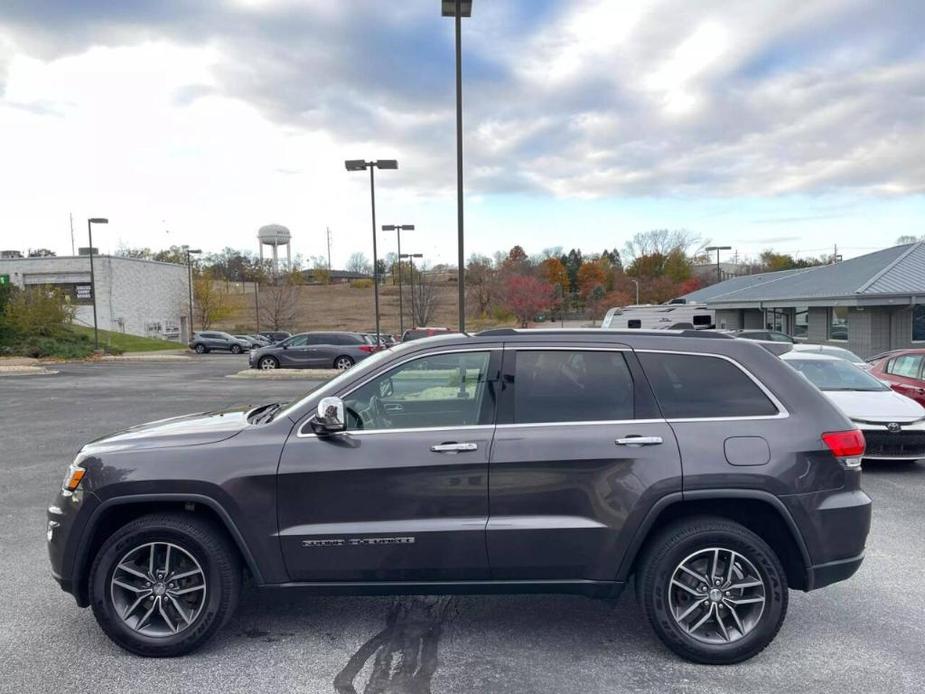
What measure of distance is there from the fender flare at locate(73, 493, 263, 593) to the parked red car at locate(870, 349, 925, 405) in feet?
32.7

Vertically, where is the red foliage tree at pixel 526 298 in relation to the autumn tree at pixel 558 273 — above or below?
below

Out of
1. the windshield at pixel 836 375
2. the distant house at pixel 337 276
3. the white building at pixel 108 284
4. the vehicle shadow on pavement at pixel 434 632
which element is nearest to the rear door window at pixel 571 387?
the vehicle shadow on pavement at pixel 434 632

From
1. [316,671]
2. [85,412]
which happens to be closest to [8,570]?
[316,671]

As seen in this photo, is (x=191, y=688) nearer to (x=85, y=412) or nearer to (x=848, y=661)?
(x=848, y=661)

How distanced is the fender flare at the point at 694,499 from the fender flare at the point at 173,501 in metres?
2.01

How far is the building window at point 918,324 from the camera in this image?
2302 cm

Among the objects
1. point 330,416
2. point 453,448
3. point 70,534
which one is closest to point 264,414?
point 330,416

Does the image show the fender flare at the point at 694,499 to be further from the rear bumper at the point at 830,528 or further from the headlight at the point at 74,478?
the headlight at the point at 74,478

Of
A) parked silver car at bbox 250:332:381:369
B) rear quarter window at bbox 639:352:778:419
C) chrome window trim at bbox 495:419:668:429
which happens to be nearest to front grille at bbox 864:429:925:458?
rear quarter window at bbox 639:352:778:419

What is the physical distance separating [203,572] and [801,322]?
32161 millimetres

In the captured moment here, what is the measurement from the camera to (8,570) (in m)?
5.04

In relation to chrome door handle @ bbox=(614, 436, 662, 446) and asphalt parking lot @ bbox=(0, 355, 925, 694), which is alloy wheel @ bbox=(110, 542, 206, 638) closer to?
asphalt parking lot @ bbox=(0, 355, 925, 694)

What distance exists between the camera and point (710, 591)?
366cm

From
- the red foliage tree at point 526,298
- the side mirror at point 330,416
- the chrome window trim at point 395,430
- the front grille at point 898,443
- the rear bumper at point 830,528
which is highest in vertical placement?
the red foliage tree at point 526,298
